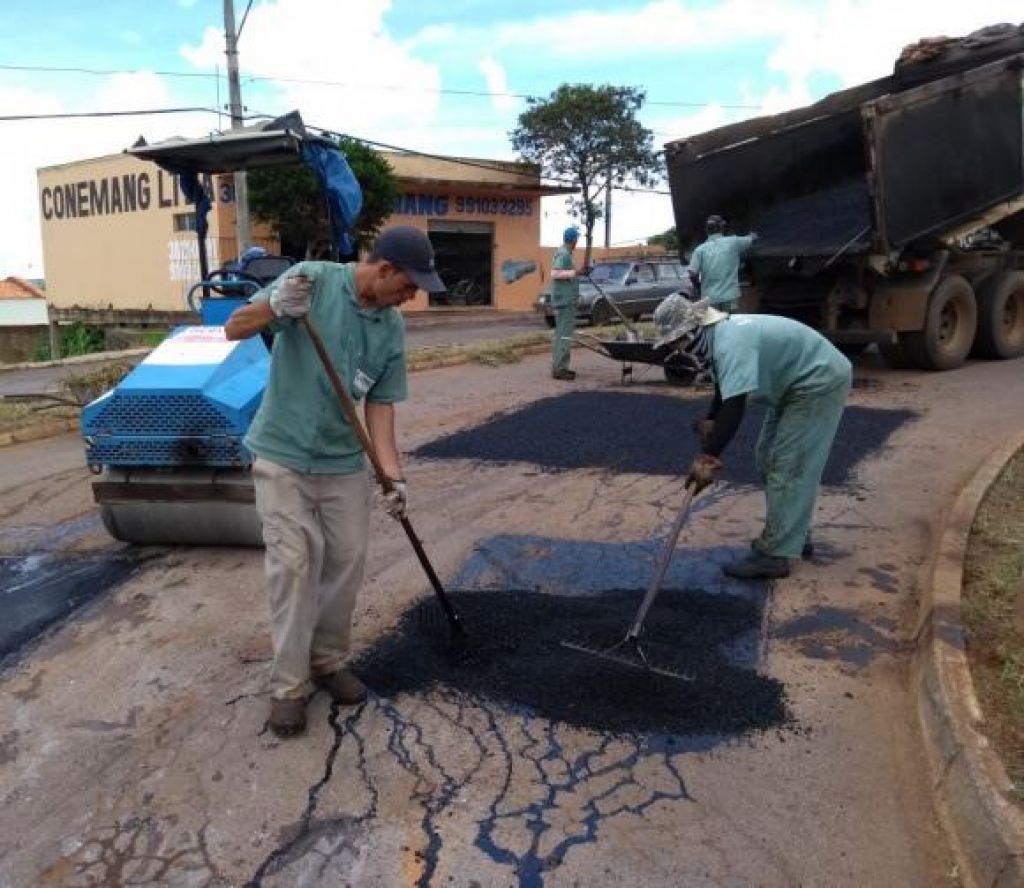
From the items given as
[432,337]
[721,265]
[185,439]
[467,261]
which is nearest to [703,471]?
[185,439]

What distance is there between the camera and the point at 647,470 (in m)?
6.59

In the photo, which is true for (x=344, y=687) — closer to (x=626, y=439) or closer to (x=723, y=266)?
(x=626, y=439)

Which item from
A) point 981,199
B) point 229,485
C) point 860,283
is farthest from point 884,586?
point 981,199

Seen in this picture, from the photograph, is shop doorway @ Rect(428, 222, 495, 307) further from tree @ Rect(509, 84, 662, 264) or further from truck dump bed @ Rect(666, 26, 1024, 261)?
truck dump bed @ Rect(666, 26, 1024, 261)

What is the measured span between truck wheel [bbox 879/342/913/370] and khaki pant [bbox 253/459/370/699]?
840cm

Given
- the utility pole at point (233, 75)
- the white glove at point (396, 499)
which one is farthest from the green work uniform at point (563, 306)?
the utility pole at point (233, 75)

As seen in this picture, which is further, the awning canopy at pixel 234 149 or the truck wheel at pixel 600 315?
the truck wheel at pixel 600 315

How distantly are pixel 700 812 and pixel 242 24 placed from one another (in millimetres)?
18376

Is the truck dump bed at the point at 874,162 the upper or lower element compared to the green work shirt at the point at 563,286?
upper

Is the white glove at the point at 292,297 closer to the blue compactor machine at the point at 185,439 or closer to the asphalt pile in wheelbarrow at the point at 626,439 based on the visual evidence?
the blue compactor machine at the point at 185,439

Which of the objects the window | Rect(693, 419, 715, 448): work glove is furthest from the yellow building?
Rect(693, 419, 715, 448): work glove

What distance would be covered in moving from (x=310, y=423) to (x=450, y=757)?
116 centimetres

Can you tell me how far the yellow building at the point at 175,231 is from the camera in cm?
2545

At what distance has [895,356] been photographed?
10.6 meters
